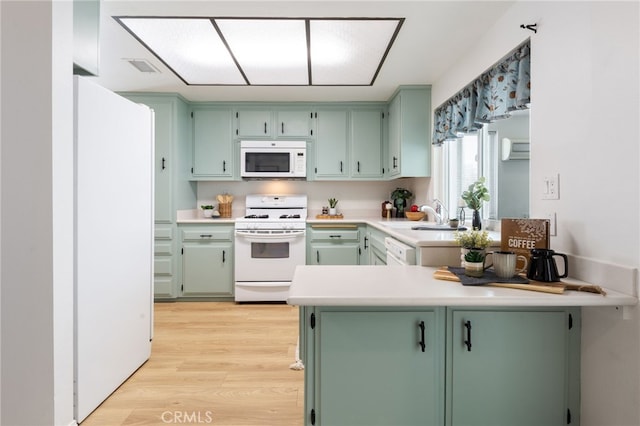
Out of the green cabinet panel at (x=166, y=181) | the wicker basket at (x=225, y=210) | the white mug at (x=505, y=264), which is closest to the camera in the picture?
the white mug at (x=505, y=264)

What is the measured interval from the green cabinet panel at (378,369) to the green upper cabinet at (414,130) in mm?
2454

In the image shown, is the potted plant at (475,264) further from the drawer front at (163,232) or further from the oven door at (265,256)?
the drawer front at (163,232)

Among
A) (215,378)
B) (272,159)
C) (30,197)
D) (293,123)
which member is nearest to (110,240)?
(30,197)

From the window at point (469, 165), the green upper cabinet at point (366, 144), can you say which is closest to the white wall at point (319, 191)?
the green upper cabinet at point (366, 144)

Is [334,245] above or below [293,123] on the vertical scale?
below

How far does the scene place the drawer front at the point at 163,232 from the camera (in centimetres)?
376

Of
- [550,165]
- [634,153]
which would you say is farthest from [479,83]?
[634,153]

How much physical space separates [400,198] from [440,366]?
298 cm

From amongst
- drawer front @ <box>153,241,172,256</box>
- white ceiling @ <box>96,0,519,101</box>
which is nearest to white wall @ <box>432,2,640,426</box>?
white ceiling @ <box>96,0,519,101</box>

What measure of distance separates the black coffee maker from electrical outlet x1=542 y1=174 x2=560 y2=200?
36 centimetres

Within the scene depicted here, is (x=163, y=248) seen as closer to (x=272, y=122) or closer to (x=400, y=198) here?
(x=272, y=122)

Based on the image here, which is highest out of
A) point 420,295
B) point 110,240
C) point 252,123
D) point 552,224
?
point 252,123

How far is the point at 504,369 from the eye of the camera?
1.35 meters

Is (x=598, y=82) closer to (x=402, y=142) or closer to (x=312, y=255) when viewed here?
(x=402, y=142)
